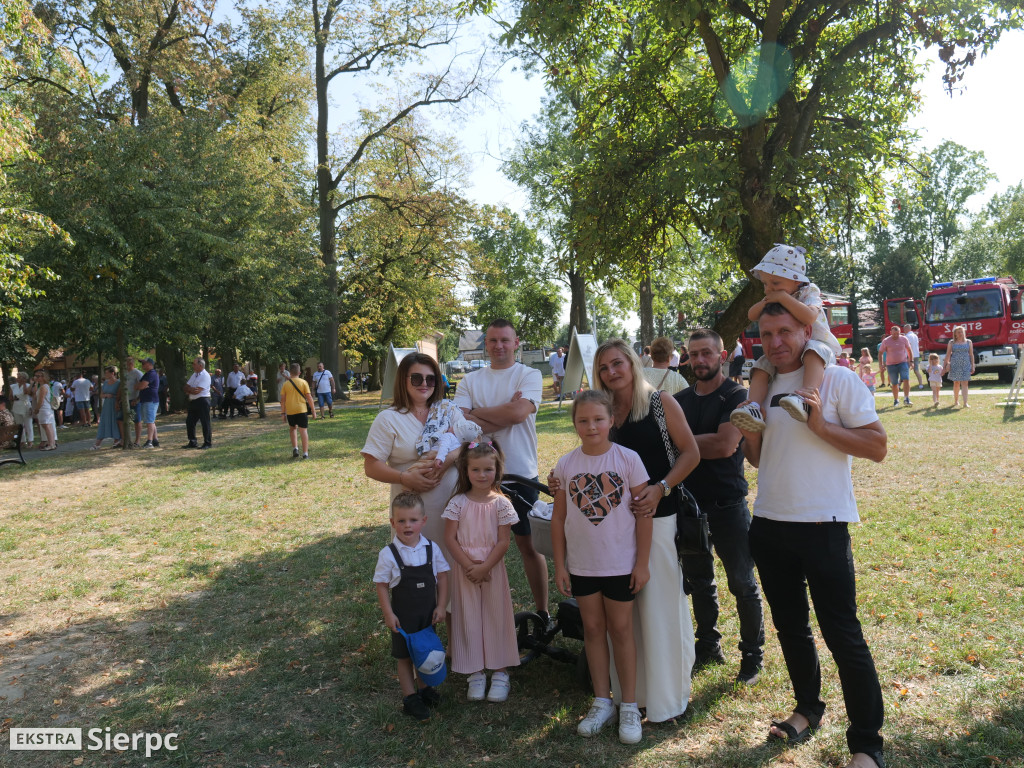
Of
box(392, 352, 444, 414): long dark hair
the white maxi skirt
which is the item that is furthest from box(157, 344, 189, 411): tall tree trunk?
the white maxi skirt

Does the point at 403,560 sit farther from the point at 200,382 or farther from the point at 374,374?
the point at 374,374

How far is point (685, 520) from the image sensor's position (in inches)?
142

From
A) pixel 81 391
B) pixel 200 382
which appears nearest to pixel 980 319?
pixel 200 382

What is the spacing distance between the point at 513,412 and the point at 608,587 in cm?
135

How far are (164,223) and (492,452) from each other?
1397cm

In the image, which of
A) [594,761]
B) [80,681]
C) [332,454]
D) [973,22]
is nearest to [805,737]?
[594,761]

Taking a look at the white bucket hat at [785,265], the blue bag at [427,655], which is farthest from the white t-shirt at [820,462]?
the blue bag at [427,655]

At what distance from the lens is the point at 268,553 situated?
24.1ft

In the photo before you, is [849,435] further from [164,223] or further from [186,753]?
[164,223]

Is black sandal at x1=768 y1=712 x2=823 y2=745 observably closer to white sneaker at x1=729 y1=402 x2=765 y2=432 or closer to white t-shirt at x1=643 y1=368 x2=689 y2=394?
white sneaker at x1=729 y1=402 x2=765 y2=432

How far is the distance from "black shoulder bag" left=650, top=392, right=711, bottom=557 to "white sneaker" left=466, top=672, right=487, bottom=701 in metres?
1.35

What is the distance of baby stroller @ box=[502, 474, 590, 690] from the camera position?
13.2 feet

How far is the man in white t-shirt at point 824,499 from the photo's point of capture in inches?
116

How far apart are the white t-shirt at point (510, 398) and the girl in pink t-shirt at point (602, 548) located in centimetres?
95
